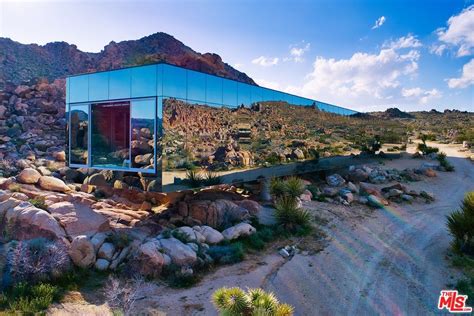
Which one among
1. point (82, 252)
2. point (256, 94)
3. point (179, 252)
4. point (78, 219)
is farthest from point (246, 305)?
point (256, 94)

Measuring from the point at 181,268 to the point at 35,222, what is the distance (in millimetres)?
3507

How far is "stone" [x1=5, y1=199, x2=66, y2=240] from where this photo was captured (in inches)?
305

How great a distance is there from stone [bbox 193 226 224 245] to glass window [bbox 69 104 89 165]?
14.6 ft

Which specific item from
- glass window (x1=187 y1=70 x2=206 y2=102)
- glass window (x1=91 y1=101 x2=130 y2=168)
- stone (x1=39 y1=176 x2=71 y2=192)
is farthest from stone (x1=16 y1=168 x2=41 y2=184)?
glass window (x1=187 y1=70 x2=206 y2=102)

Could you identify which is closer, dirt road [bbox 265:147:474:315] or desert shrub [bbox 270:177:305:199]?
dirt road [bbox 265:147:474:315]

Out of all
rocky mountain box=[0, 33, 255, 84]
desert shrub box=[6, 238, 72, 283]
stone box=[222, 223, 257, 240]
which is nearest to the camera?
desert shrub box=[6, 238, 72, 283]

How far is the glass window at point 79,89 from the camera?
34.6 ft

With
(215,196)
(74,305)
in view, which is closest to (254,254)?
(215,196)

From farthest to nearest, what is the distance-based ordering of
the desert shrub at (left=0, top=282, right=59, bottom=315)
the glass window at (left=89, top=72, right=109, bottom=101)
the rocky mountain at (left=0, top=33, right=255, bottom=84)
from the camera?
the rocky mountain at (left=0, top=33, right=255, bottom=84) < the glass window at (left=89, top=72, right=109, bottom=101) < the desert shrub at (left=0, top=282, right=59, bottom=315)

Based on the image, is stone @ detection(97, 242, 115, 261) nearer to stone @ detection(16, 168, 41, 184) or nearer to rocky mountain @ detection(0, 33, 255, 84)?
stone @ detection(16, 168, 41, 184)

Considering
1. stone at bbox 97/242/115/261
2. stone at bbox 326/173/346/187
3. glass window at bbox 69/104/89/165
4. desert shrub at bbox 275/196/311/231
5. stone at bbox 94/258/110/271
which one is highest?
glass window at bbox 69/104/89/165

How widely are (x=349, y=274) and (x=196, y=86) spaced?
6059 millimetres

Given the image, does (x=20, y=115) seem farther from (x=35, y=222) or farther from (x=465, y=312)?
(x=465, y=312)

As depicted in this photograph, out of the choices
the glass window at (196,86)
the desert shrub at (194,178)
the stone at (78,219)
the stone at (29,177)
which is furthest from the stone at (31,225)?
the glass window at (196,86)
